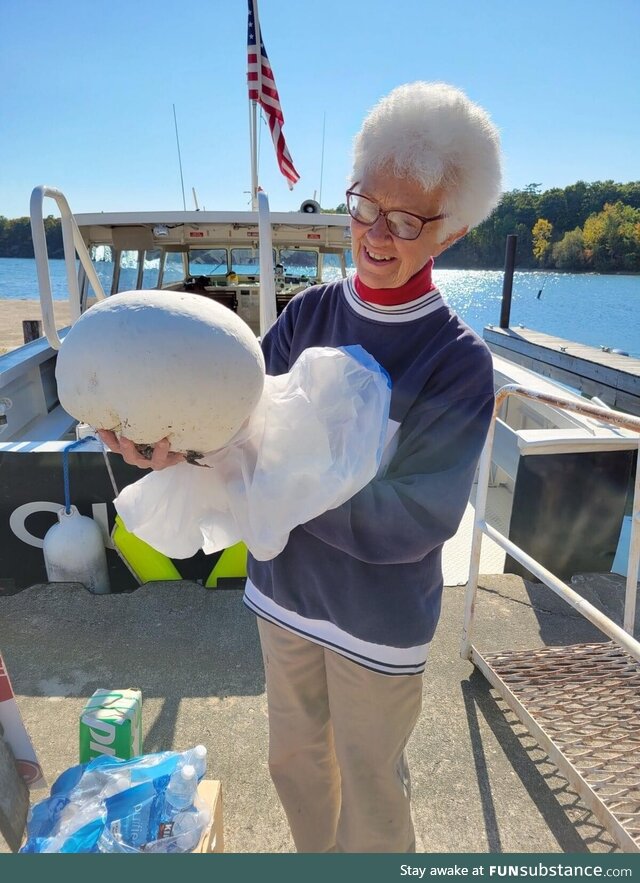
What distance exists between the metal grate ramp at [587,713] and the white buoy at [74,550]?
1.96 meters

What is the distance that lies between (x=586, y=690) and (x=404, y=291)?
1830 millimetres

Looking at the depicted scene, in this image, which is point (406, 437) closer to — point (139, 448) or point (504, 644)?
point (139, 448)

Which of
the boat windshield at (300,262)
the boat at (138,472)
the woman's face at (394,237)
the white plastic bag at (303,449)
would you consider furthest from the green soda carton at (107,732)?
the boat windshield at (300,262)

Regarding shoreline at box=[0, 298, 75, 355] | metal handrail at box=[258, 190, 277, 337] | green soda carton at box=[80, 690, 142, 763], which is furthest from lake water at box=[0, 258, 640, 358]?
green soda carton at box=[80, 690, 142, 763]

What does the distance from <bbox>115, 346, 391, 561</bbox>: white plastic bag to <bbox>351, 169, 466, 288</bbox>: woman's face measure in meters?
0.22

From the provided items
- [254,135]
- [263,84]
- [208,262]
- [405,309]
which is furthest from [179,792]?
[208,262]

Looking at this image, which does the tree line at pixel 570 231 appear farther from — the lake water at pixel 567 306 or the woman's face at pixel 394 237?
the woman's face at pixel 394 237

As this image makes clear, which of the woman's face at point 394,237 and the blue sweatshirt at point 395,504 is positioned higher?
the woman's face at point 394,237

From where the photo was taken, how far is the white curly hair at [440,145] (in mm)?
1134

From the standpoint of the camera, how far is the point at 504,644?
2.68 meters

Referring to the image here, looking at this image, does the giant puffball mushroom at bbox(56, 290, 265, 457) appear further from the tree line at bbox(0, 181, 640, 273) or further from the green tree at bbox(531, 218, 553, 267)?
the green tree at bbox(531, 218, 553, 267)

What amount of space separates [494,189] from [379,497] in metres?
0.73

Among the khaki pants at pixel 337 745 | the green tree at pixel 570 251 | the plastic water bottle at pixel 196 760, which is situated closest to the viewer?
the khaki pants at pixel 337 745
